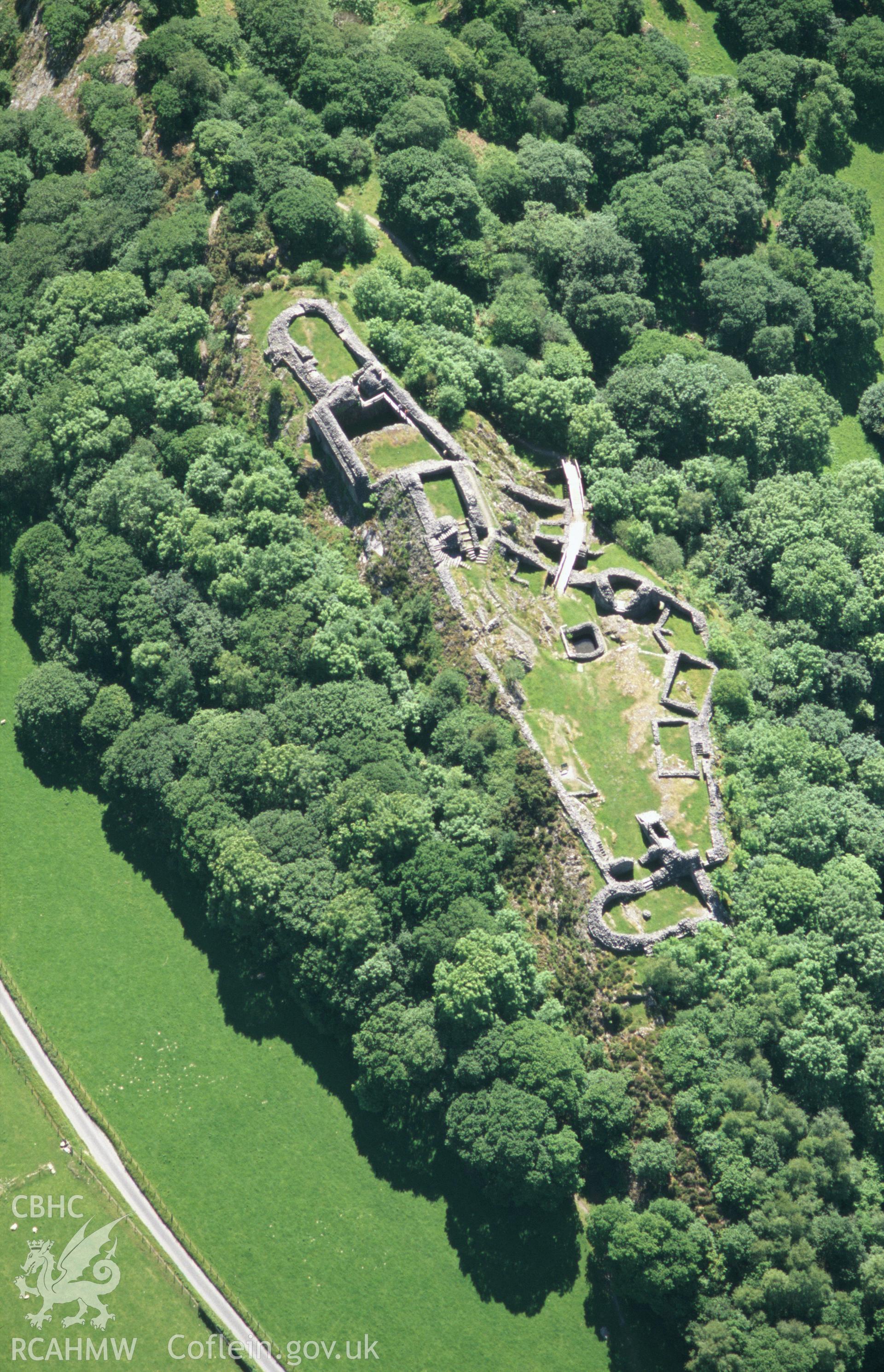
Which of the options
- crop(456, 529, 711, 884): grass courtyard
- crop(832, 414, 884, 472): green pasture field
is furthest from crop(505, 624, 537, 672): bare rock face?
crop(832, 414, 884, 472): green pasture field

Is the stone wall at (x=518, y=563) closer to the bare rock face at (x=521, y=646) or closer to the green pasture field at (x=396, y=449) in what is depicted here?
the green pasture field at (x=396, y=449)

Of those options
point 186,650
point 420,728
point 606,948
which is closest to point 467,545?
point 420,728

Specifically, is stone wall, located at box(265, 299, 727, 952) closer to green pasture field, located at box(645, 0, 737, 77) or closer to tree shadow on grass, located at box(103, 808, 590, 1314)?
tree shadow on grass, located at box(103, 808, 590, 1314)

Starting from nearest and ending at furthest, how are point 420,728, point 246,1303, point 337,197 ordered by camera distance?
1. point 246,1303
2. point 420,728
3. point 337,197

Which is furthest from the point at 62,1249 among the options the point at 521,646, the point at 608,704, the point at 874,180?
the point at 874,180

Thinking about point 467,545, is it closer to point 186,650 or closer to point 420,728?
point 420,728

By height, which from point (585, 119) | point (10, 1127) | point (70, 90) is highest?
point (70, 90)
